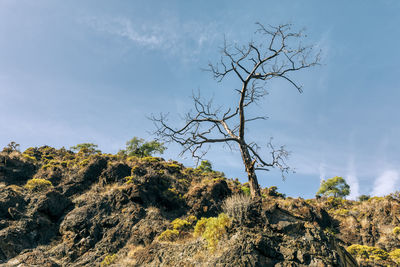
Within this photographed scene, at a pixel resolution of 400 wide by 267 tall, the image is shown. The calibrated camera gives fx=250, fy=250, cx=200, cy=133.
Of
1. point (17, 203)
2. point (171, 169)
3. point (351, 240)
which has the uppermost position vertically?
point (171, 169)

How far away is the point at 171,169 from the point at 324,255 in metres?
19.7

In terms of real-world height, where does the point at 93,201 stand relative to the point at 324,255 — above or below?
above

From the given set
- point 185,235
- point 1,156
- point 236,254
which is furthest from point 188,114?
point 1,156

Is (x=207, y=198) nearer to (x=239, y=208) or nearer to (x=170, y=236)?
(x=170, y=236)

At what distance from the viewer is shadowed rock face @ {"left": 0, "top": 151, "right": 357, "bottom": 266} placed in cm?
728

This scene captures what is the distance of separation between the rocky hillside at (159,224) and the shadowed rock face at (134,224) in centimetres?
3

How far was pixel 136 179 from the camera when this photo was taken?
20.0m

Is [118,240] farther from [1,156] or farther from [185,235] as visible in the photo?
[1,156]

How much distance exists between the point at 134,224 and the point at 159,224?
6.15 ft

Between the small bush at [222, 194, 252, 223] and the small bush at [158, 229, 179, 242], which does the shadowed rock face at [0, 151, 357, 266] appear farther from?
the small bush at [158, 229, 179, 242]

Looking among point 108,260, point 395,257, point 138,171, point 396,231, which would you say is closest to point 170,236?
point 108,260

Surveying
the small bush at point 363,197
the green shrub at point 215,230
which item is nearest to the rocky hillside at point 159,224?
the green shrub at point 215,230

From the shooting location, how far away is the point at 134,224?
50.4 ft

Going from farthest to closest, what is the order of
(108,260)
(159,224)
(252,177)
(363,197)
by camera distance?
(363,197), (159,224), (108,260), (252,177)
